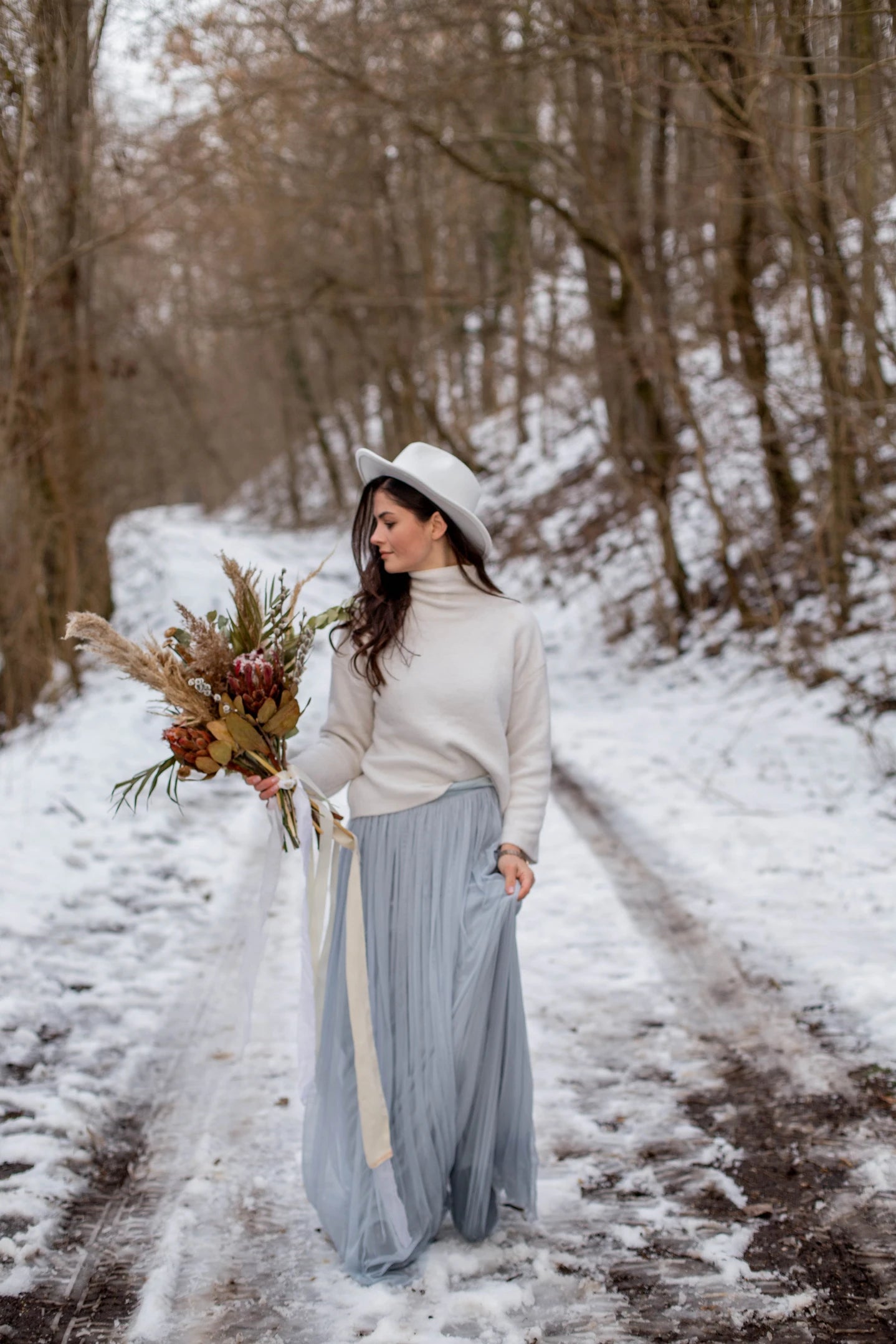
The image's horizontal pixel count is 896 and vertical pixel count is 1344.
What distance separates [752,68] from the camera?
598 centimetres

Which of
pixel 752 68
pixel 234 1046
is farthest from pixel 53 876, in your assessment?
pixel 752 68

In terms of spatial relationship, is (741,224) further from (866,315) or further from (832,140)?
(866,315)

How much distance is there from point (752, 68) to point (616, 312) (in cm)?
641

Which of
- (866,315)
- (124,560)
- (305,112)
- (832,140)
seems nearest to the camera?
(866,315)

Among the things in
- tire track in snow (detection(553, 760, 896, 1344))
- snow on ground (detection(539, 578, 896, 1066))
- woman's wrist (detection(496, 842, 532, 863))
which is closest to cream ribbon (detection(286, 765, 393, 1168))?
woman's wrist (detection(496, 842, 532, 863))

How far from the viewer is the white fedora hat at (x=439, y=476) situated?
2979 millimetres

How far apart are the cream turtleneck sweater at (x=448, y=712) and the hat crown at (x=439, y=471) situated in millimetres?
207

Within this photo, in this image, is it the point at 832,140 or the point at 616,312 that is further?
the point at 616,312

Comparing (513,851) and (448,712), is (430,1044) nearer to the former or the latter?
(513,851)

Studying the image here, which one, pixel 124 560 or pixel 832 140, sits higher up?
pixel 832 140

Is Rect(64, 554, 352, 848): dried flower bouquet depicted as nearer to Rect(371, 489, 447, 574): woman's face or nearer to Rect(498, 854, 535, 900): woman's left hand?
Rect(371, 489, 447, 574): woman's face

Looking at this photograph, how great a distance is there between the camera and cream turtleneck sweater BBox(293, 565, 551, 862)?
304 centimetres

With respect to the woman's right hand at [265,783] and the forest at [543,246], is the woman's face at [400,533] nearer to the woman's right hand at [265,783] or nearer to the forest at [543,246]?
the woman's right hand at [265,783]

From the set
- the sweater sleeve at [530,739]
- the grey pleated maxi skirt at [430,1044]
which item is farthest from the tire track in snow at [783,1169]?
the sweater sleeve at [530,739]
